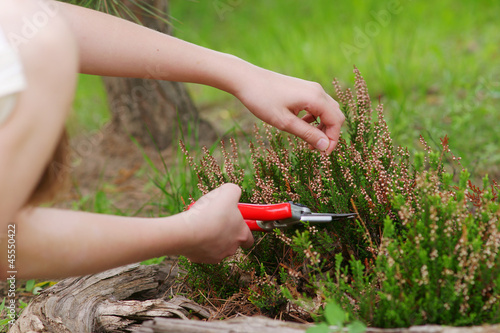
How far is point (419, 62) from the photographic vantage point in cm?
442

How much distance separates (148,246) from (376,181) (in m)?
0.82

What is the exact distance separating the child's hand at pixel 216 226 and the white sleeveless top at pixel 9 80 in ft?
1.85

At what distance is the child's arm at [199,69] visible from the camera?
168 centimetres

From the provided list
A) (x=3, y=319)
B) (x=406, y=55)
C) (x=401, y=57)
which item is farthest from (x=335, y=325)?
(x=401, y=57)

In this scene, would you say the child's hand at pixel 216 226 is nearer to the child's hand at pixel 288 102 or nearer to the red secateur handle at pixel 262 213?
the red secateur handle at pixel 262 213

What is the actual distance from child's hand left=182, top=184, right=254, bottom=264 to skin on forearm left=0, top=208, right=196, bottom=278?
7 centimetres

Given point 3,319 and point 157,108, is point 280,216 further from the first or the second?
point 157,108

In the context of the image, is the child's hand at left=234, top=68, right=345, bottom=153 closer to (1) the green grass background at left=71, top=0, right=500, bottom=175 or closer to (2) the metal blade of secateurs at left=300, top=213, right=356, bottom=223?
(2) the metal blade of secateurs at left=300, top=213, right=356, bottom=223

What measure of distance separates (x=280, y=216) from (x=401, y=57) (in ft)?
11.0

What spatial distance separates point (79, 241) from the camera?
1322 mm

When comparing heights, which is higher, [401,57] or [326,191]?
[401,57]

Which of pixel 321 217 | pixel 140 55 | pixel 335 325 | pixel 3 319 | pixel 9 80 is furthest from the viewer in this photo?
pixel 3 319

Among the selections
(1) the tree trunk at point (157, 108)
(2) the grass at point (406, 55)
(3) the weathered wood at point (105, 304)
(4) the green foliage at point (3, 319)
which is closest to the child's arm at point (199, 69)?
(3) the weathered wood at point (105, 304)

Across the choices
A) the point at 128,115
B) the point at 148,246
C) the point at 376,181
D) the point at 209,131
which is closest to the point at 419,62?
the point at 209,131
